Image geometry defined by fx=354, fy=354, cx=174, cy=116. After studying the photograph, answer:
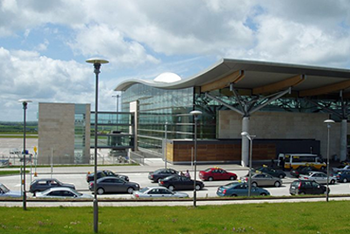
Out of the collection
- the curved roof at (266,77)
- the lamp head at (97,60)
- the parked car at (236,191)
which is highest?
the curved roof at (266,77)

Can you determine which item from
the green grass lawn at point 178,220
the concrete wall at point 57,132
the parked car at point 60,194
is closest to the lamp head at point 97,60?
the green grass lawn at point 178,220

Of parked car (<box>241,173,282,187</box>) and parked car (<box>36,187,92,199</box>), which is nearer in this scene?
parked car (<box>36,187,92,199</box>)

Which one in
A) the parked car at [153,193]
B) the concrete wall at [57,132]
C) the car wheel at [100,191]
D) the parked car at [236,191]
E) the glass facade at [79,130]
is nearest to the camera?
the parked car at [153,193]

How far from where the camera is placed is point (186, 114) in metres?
49.7

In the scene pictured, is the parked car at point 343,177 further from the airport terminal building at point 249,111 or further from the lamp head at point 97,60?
the lamp head at point 97,60

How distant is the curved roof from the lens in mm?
38531

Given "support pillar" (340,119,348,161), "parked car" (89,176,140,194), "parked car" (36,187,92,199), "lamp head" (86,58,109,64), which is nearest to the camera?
"lamp head" (86,58,109,64)

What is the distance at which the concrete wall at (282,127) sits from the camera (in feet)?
163

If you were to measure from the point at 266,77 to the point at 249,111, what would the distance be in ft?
16.7

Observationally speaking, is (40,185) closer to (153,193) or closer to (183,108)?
(153,193)

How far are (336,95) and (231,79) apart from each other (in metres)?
25.2

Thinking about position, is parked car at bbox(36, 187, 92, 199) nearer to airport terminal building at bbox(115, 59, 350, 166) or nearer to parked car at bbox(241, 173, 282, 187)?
parked car at bbox(241, 173, 282, 187)

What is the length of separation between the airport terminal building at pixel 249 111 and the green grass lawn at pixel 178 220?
77.1ft

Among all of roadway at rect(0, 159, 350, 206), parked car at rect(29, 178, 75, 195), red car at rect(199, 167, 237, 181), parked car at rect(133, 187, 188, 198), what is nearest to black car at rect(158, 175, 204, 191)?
roadway at rect(0, 159, 350, 206)
